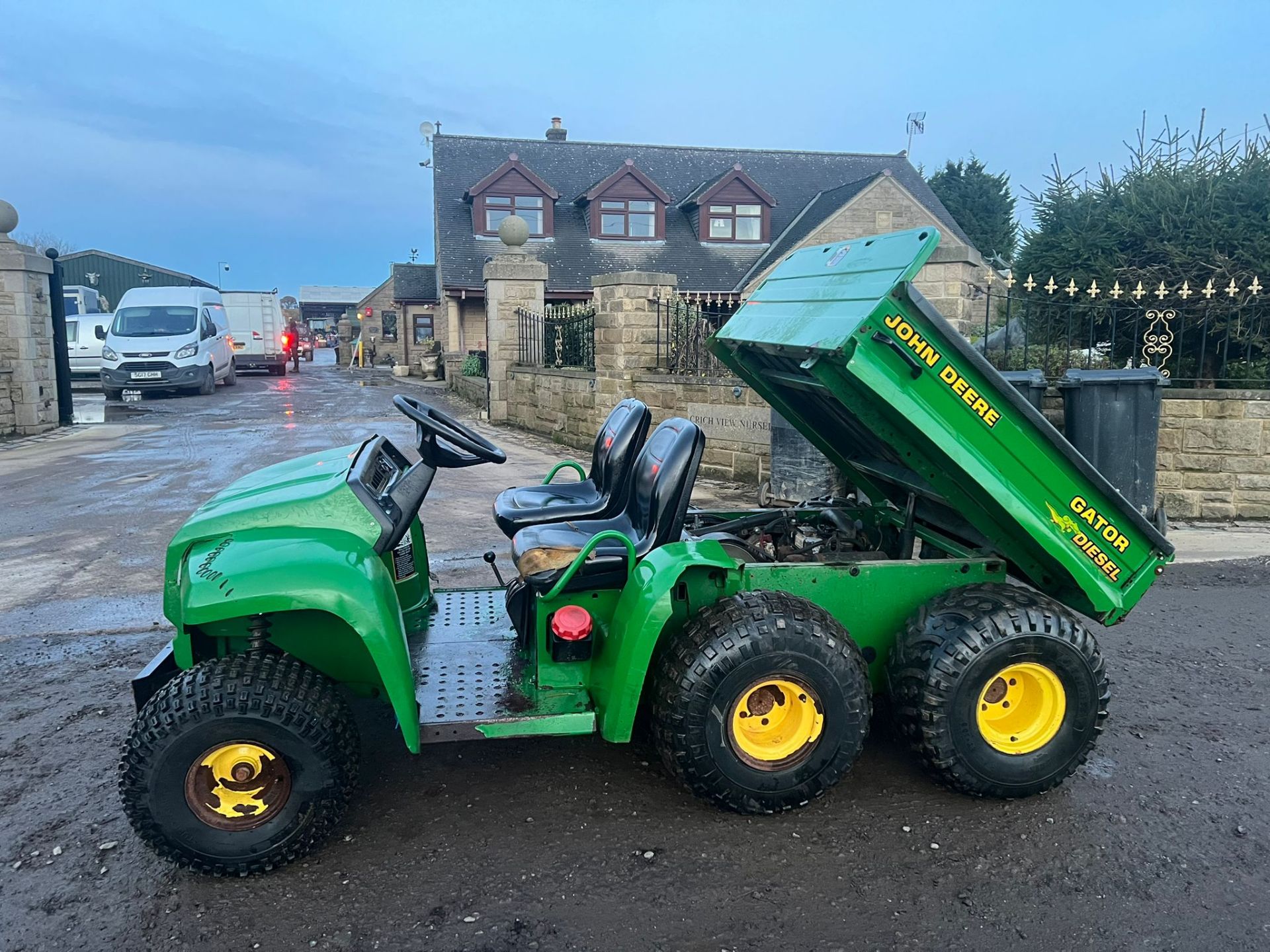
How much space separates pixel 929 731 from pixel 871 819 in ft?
1.20

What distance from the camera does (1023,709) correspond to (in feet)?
10.9

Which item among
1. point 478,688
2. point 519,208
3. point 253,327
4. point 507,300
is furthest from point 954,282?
point 253,327

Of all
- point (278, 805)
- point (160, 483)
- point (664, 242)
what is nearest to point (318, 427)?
point (160, 483)

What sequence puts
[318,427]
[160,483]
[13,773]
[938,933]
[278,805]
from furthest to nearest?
1. [318,427]
2. [160,483]
3. [13,773]
4. [278,805]
5. [938,933]

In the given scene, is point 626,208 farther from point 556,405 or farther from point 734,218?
point 556,405

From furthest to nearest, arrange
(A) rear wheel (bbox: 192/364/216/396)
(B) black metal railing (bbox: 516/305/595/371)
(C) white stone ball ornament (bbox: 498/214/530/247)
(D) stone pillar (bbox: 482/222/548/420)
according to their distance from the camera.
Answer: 1. (A) rear wheel (bbox: 192/364/216/396)
2. (C) white stone ball ornament (bbox: 498/214/530/247)
3. (D) stone pillar (bbox: 482/222/548/420)
4. (B) black metal railing (bbox: 516/305/595/371)

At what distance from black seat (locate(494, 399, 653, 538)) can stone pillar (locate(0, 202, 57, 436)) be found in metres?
11.3

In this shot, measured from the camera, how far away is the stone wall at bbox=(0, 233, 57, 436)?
12805 mm

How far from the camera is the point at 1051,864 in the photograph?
115 inches

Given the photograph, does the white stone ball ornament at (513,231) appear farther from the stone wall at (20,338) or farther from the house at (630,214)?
the house at (630,214)

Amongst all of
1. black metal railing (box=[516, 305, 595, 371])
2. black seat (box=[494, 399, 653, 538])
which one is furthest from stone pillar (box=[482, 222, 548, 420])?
black seat (box=[494, 399, 653, 538])

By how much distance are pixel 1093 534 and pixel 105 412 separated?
17.2 metres

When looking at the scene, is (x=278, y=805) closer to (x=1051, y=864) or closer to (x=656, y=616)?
(x=656, y=616)

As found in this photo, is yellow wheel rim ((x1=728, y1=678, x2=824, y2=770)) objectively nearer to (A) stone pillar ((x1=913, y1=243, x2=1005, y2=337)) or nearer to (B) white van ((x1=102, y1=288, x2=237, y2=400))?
(A) stone pillar ((x1=913, y1=243, x2=1005, y2=337))
